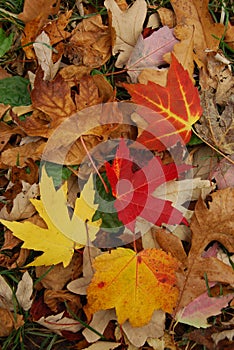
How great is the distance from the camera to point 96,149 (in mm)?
1878

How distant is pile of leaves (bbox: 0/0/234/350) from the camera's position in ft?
5.75

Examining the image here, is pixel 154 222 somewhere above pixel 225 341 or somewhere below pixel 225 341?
above

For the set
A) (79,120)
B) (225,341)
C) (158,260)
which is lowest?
(225,341)

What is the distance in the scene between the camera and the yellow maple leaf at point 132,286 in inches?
66.5

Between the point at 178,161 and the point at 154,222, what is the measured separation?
259 millimetres

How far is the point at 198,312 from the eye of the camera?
1.76 metres

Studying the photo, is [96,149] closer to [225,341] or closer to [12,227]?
[12,227]

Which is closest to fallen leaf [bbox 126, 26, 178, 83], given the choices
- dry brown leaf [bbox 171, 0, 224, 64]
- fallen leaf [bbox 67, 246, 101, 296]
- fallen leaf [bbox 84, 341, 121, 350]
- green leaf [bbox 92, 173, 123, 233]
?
dry brown leaf [bbox 171, 0, 224, 64]

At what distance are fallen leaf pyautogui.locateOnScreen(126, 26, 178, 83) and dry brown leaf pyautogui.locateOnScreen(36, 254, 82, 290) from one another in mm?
752

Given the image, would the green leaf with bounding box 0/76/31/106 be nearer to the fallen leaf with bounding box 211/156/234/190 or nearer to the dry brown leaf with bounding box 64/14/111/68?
the dry brown leaf with bounding box 64/14/111/68

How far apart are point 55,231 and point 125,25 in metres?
0.85

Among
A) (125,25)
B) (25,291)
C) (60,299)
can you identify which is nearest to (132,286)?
(60,299)

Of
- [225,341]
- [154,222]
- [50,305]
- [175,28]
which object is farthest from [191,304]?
[175,28]

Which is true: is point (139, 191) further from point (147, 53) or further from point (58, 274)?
point (147, 53)
